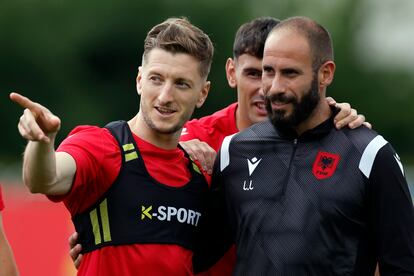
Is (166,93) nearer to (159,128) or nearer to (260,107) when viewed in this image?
(159,128)

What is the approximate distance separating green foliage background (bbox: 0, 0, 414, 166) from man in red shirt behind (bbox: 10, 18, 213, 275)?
78.4ft

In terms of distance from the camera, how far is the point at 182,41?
6.06 meters

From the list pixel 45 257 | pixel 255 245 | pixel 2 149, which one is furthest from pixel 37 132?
pixel 2 149

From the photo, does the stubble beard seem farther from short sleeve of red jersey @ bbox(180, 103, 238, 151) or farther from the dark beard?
short sleeve of red jersey @ bbox(180, 103, 238, 151)

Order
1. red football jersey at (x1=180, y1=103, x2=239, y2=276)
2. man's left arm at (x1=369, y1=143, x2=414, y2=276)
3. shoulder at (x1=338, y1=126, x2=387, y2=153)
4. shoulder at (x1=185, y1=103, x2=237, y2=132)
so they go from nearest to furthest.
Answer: man's left arm at (x1=369, y1=143, x2=414, y2=276) < shoulder at (x1=338, y1=126, x2=387, y2=153) < red football jersey at (x1=180, y1=103, x2=239, y2=276) < shoulder at (x1=185, y1=103, x2=237, y2=132)

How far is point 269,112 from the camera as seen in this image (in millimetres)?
6117

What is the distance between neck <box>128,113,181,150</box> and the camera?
600cm

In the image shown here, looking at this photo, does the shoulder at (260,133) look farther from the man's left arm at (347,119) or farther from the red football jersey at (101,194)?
the red football jersey at (101,194)

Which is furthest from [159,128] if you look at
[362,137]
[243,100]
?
[243,100]

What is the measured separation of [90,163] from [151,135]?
528 millimetres

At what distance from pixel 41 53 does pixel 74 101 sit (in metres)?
2.57

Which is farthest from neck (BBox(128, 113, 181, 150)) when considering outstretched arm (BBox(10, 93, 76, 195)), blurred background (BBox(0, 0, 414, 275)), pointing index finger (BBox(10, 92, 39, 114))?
blurred background (BBox(0, 0, 414, 275))

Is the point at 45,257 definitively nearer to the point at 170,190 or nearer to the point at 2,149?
the point at 170,190

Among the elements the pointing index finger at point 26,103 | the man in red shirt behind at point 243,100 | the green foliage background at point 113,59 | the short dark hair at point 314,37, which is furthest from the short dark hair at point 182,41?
the green foliage background at point 113,59
